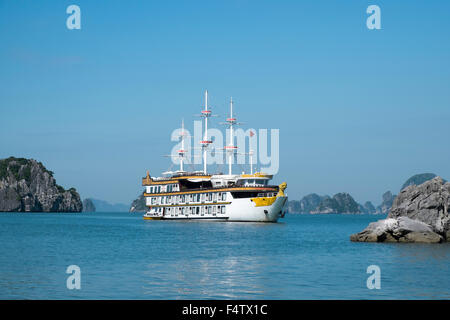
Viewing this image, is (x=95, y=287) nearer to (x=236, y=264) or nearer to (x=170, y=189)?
(x=236, y=264)

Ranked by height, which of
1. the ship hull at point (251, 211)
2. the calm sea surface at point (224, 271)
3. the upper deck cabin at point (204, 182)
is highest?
the upper deck cabin at point (204, 182)

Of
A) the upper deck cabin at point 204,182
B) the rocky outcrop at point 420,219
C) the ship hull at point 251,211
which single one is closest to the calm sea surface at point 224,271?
the rocky outcrop at point 420,219

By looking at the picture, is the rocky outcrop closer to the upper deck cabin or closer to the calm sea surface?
the calm sea surface

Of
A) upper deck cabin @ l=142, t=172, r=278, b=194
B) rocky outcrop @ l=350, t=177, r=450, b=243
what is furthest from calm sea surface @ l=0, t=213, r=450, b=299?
upper deck cabin @ l=142, t=172, r=278, b=194

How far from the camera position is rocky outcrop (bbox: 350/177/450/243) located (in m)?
54.7

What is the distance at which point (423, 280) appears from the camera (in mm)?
31953

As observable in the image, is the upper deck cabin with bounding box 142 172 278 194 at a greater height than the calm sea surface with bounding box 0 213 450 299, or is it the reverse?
the upper deck cabin with bounding box 142 172 278 194

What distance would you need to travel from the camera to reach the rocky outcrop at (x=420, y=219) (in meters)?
54.7

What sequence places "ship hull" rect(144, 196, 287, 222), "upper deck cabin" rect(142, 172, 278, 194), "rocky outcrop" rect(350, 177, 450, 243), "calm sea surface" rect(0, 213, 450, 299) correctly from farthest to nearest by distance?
"upper deck cabin" rect(142, 172, 278, 194), "ship hull" rect(144, 196, 287, 222), "rocky outcrop" rect(350, 177, 450, 243), "calm sea surface" rect(0, 213, 450, 299)

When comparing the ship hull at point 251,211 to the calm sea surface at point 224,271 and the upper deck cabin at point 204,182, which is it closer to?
the upper deck cabin at point 204,182

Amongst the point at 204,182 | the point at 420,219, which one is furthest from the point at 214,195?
the point at 420,219

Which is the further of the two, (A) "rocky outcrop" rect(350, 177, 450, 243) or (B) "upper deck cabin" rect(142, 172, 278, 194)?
(B) "upper deck cabin" rect(142, 172, 278, 194)

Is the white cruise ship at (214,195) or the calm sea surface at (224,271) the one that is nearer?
the calm sea surface at (224,271)
